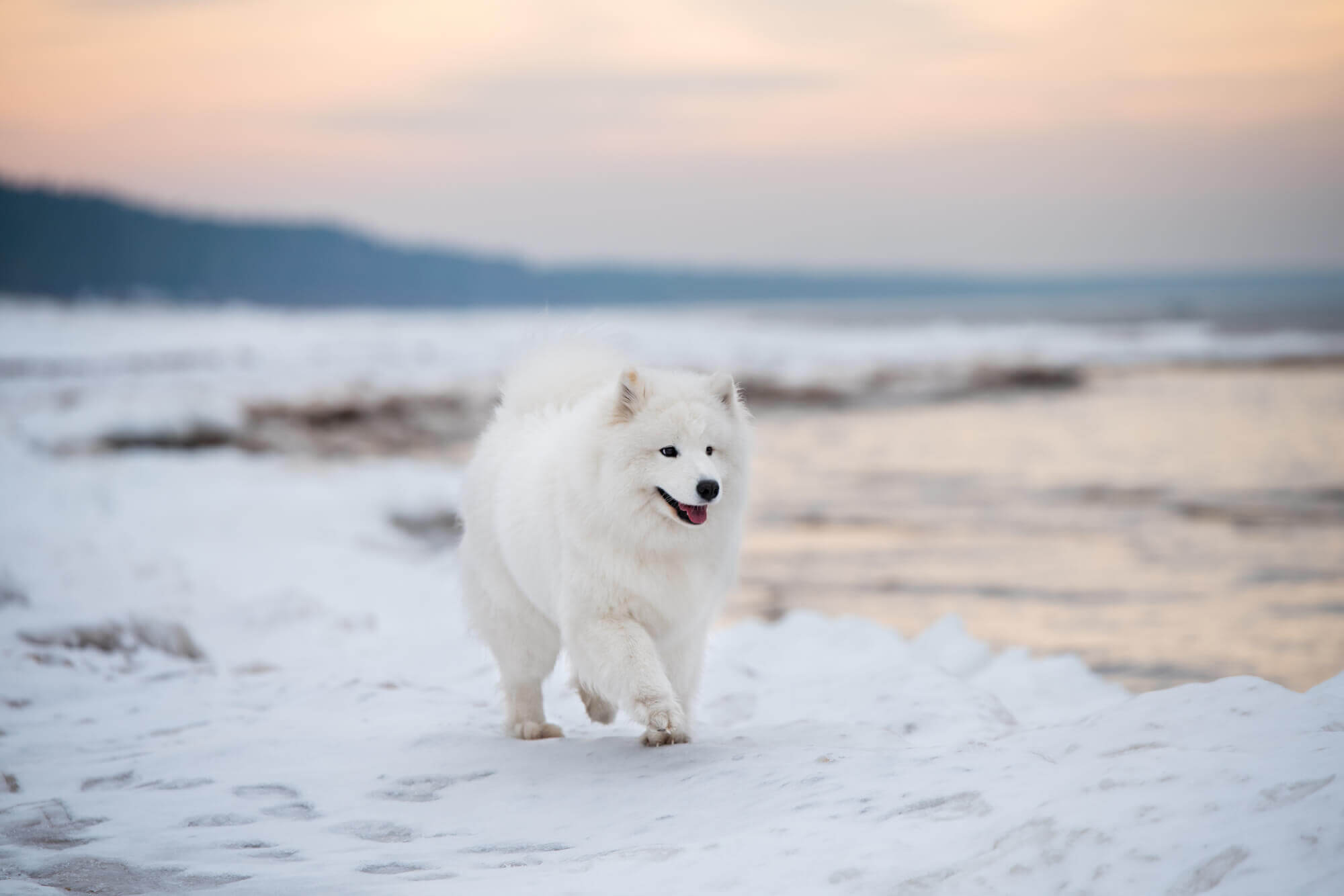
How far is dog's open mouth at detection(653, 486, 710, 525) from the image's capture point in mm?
3939

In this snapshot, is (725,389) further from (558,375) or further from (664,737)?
(664,737)

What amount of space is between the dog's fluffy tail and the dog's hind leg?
762 mm

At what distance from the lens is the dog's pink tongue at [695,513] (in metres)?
3.94

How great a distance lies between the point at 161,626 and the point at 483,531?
3.03m

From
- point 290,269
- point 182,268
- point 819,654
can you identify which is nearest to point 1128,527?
point 819,654

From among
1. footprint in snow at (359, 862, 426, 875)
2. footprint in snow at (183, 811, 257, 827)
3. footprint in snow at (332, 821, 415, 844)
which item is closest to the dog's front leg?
footprint in snow at (332, 821, 415, 844)

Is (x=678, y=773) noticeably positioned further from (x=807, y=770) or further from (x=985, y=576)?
(x=985, y=576)

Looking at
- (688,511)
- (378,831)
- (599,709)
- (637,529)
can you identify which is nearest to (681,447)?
(688,511)

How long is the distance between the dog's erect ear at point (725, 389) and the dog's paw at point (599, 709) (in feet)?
4.81

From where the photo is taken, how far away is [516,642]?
4672 mm

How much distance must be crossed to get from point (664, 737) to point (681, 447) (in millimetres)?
1108

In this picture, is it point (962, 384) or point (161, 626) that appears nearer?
point (161, 626)

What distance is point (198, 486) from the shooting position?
12117 mm

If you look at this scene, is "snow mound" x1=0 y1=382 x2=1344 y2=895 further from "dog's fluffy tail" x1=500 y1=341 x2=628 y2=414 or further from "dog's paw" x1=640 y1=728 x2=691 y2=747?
"dog's fluffy tail" x1=500 y1=341 x2=628 y2=414
